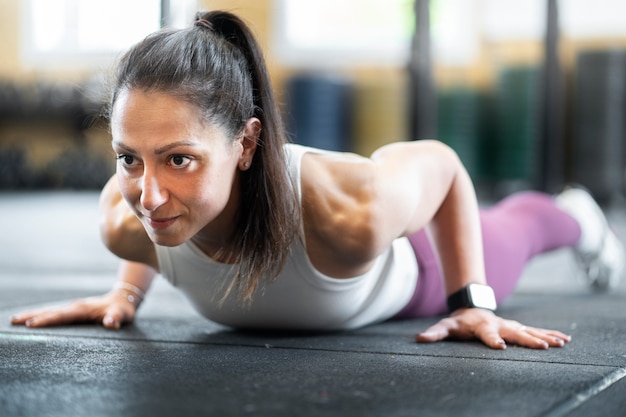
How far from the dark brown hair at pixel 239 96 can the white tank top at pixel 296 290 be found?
48 mm

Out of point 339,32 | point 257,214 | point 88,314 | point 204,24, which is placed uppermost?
point 204,24

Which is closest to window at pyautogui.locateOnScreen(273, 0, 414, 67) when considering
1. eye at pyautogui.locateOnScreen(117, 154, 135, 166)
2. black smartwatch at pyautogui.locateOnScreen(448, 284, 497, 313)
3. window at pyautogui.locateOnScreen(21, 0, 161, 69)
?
window at pyautogui.locateOnScreen(21, 0, 161, 69)

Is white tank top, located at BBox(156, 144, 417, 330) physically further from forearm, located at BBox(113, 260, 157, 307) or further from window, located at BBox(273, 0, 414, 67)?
window, located at BBox(273, 0, 414, 67)

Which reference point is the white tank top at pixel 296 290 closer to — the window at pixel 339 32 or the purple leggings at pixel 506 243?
the purple leggings at pixel 506 243

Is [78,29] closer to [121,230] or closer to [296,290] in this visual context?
[121,230]

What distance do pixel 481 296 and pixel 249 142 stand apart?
1.65 feet

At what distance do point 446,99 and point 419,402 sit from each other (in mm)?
4900

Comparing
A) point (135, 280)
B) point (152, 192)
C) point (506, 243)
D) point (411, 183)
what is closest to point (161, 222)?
point (152, 192)

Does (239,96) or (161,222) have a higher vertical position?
(239,96)

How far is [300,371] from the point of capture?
1.19 metres

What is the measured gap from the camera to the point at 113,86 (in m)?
1.30

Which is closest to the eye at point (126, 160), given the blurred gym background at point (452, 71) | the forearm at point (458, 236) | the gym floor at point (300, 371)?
the gym floor at point (300, 371)

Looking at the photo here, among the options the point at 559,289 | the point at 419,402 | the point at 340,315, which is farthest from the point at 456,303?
the point at 559,289

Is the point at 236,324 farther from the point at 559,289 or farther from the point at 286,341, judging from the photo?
the point at 559,289
